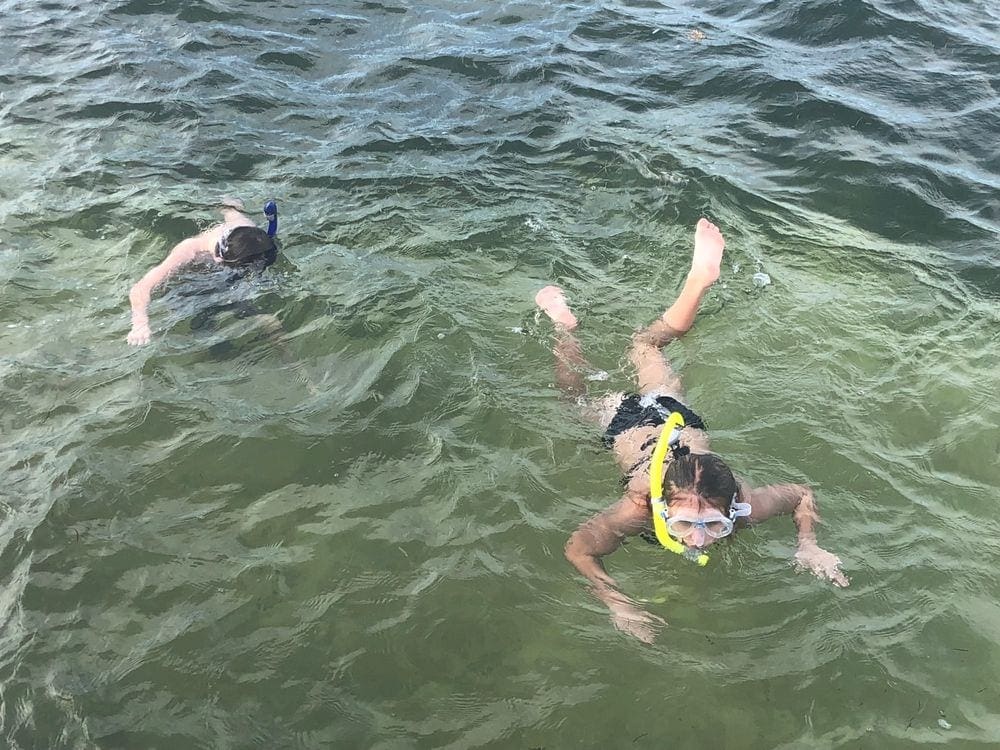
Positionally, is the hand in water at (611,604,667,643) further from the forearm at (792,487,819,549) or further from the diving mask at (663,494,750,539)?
the forearm at (792,487,819,549)

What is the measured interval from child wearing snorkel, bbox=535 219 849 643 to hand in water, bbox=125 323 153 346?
330 cm

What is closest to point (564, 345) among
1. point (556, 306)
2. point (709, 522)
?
point (556, 306)

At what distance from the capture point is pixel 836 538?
181 inches

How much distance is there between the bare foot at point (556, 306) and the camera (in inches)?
239

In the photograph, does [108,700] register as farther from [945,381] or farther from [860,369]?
[945,381]

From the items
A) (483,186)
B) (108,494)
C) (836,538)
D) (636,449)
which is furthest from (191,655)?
(483,186)

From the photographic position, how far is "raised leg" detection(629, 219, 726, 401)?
5707mm

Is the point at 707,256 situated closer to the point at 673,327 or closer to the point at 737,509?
the point at 673,327

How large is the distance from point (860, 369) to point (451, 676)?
13.5ft

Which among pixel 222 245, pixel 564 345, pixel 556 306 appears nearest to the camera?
pixel 564 345

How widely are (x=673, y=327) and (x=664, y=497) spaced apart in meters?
2.12

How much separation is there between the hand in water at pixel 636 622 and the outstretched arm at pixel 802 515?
93cm

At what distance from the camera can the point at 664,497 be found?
4.17 m

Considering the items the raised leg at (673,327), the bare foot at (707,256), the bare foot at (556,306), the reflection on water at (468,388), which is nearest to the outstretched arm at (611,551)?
the reflection on water at (468,388)
